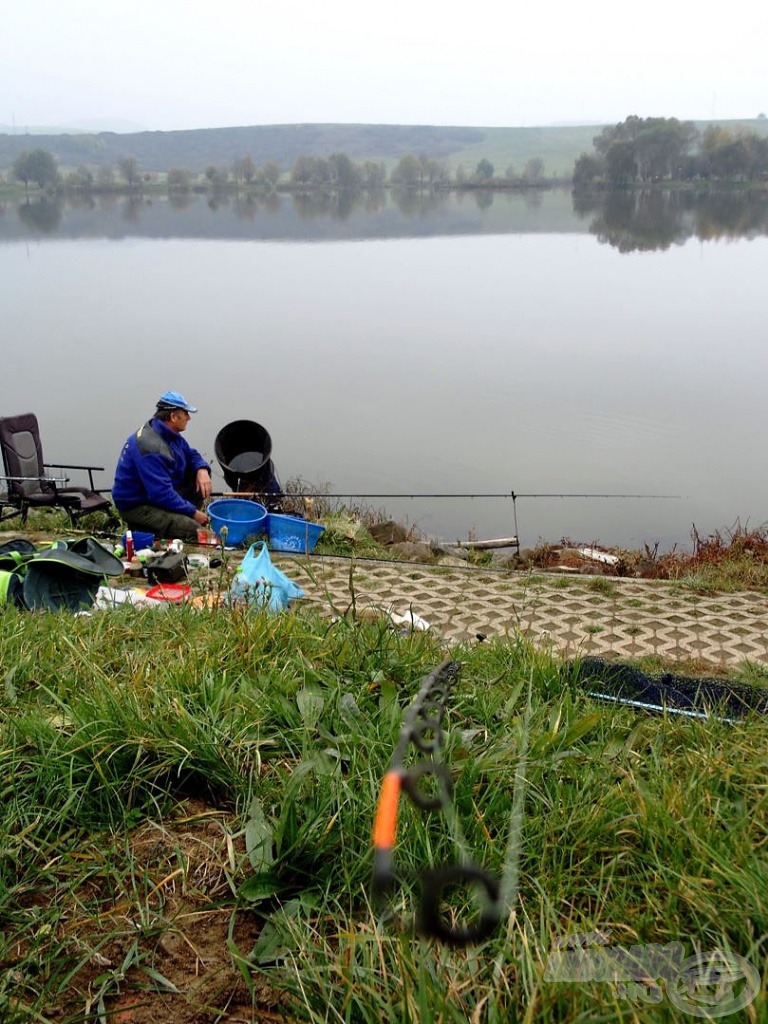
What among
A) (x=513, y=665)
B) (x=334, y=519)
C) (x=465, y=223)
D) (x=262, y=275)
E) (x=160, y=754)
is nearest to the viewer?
(x=160, y=754)

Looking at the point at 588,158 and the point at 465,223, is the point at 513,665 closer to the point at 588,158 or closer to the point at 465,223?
the point at 465,223

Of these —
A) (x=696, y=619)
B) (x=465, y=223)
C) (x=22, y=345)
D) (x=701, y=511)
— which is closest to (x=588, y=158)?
(x=465, y=223)

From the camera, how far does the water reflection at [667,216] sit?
182 ft

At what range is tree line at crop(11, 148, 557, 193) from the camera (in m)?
115

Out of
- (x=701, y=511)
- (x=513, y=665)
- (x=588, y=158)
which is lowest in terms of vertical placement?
(x=701, y=511)

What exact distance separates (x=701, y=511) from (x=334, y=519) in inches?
251

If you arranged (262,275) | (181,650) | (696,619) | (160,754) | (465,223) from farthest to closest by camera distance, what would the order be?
1. (465,223)
2. (262,275)
3. (696,619)
4. (181,650)
5. (160,754)

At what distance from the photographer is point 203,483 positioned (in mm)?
8047

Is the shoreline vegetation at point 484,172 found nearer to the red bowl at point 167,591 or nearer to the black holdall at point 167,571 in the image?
the black holdall at point 167,571

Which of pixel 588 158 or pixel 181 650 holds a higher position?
pixel 588 158

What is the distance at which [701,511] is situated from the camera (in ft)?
44.2

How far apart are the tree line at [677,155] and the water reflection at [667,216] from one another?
241 centimetres

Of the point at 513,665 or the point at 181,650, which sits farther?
the point at 513,665

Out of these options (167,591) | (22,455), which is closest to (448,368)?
(22,455)
